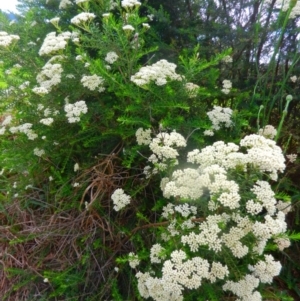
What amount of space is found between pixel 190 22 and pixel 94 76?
99 cm

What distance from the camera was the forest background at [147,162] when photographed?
1204mm

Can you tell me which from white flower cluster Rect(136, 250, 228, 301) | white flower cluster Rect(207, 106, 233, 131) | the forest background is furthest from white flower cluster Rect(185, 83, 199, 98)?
white flower cluster Rect(136, 250, 228, 301)

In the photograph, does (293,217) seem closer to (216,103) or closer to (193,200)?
(216,103)

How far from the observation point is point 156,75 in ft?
4.85

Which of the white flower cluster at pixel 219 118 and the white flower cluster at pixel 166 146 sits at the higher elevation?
the white flower cluster at pixel 219 118

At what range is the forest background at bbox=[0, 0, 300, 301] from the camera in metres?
1.20

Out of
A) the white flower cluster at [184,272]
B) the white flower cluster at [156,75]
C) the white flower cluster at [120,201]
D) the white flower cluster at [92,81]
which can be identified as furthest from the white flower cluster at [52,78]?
the white flower cluster at [184,272]

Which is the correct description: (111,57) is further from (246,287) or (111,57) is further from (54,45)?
(246,287)

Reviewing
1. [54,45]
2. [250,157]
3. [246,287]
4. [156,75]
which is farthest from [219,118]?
[54,45]

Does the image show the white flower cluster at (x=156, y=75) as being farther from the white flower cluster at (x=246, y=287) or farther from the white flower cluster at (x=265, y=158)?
the white flower cluster at (x=246, y=287)

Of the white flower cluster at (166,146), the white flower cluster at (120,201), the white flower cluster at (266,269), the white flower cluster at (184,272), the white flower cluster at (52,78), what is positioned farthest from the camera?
the white flower cluster at (52,78)

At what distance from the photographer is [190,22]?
89.0 inches

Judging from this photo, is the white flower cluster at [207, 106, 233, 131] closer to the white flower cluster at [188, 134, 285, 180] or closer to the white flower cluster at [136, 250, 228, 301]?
the white flower cluster at [188, 134, 285, 180]

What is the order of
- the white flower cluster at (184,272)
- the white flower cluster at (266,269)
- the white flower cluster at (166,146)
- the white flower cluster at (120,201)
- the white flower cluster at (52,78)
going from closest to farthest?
the white flower cluster at (184,272) → the white flower cluster at (266,269) → the white flower cluster at (166,146) → the white flower cluster at (120,201) → the white flower cluster at (52,78)
